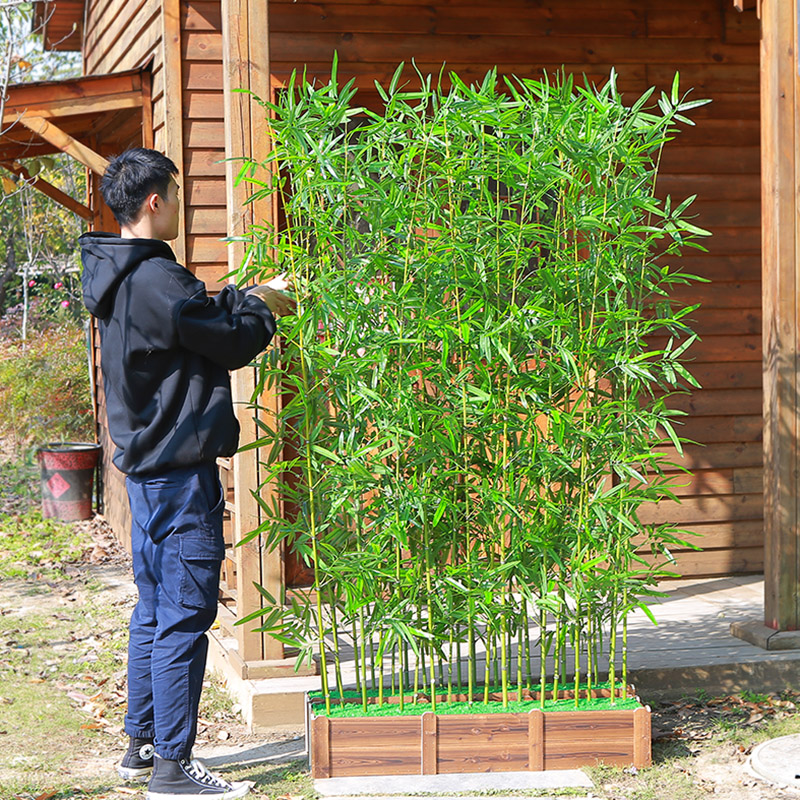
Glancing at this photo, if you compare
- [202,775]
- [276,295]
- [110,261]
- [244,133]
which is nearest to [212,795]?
[202,775]

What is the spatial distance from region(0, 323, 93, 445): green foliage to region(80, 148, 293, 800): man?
22.2 ft

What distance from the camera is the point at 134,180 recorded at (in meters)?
3.11

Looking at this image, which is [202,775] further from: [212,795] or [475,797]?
[475,797]

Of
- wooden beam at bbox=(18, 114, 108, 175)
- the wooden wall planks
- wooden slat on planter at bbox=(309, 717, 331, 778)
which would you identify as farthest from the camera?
wooden beam at bbox=(18, 114, 108, 175)

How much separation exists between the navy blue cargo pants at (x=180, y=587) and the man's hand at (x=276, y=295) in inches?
20.1

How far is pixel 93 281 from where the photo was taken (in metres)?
3.14

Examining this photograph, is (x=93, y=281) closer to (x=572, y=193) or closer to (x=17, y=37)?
(x=572, y=193)

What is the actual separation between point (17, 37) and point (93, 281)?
22.8 ft

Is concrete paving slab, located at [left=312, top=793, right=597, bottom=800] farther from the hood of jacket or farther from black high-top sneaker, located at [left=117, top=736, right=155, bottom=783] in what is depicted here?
the hood of jacket

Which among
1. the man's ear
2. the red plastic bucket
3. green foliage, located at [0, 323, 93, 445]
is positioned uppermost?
the man's ear

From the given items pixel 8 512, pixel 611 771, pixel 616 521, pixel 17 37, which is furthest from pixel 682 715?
pixel 17 37

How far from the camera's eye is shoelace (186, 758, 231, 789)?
3102mm

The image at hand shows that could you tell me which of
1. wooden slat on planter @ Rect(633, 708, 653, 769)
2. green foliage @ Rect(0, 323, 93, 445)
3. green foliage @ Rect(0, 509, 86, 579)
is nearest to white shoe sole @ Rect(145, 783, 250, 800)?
wooden slat on planter @ Rect(633, 708, 653, 769)

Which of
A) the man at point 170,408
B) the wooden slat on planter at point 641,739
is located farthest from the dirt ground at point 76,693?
the wooden slat on planter at point 641,739
